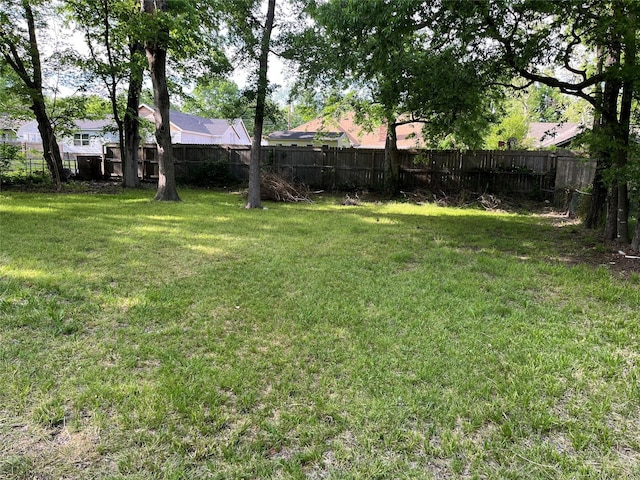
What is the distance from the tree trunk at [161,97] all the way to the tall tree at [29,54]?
394 centimetres

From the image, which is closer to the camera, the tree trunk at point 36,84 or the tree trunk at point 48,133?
the tree trunk at point 36,84

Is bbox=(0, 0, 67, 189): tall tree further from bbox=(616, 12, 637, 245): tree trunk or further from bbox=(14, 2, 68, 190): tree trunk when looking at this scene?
bbox=(616, 12, 637, 245): tree trunk

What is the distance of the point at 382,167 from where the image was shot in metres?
13.2

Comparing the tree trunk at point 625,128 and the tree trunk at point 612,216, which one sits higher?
the tree trunk at point 625,128

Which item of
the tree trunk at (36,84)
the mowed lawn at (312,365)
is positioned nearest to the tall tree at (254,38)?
the mowed lawn at (312,365)

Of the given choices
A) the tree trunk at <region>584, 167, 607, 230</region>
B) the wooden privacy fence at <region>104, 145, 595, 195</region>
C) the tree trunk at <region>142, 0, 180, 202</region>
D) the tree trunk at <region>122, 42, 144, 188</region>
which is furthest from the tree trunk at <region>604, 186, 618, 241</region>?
→ the tree trunk at <region>122, 42, 144, 188</region>

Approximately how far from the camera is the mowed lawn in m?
1.77

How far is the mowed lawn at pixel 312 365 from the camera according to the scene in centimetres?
177

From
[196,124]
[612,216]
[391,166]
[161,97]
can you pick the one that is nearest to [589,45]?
[612,216]

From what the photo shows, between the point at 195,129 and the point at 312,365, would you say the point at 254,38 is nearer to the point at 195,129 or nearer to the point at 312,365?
the point at 312,365

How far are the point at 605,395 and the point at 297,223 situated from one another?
231 inches

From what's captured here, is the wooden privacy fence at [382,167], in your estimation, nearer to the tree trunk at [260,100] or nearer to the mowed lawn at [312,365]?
the tree trunk at [260,100]

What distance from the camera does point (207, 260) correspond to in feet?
15.8

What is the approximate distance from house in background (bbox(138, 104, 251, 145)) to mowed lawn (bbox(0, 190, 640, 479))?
24561mm
